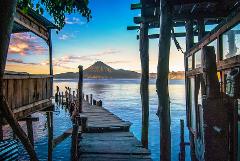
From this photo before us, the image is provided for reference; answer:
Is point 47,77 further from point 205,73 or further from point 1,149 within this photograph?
point 205,73

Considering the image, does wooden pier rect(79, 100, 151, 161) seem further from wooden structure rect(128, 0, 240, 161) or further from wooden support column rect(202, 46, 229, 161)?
wooden support column rect(202, 46, 229, 161)

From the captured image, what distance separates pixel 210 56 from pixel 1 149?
5305mm

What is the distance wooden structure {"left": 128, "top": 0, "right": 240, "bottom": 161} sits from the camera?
275 cm

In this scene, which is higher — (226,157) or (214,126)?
(214,126)

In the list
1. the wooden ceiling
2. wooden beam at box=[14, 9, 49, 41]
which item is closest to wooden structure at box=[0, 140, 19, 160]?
wooden beam at box=[14, 9, 49, 41]

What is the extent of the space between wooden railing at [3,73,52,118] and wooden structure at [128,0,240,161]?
427cm

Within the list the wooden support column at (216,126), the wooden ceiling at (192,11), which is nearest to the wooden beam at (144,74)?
the wooden ceiling at (192,11)

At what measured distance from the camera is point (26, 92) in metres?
10.1

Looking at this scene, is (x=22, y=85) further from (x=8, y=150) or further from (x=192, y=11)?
(x=192, y=11)

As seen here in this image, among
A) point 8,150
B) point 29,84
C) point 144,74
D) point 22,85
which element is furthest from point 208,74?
point 29,84

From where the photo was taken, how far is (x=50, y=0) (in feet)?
20.2

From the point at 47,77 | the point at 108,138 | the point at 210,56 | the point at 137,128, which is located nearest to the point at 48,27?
the point at 47,77

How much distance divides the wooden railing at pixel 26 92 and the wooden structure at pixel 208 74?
4.27 meters

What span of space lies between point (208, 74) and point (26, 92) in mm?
8252
